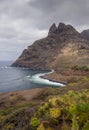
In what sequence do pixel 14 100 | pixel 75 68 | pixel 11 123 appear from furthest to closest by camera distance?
pixel 75 68 → pixel 14 100 → pixel 11 123

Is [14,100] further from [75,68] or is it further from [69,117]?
[75,68]

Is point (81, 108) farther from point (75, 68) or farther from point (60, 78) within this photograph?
point (75, 68)

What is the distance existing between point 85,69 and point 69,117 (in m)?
130

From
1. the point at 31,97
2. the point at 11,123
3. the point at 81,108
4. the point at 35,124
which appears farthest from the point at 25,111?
the point at 31,97

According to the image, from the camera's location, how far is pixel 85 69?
15038cm

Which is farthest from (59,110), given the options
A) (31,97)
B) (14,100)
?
(31,97)

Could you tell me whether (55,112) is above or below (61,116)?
above

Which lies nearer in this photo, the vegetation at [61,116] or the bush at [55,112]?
the vegetation at [61,116]

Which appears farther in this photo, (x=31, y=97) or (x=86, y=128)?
(x=31, y=97)

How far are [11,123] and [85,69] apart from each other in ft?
401

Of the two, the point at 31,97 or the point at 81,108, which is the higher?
the point at 81,108

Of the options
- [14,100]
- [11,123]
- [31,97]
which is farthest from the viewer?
[31,97]

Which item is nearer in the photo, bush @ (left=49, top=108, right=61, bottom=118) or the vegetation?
the vegetation

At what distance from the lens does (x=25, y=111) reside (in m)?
32.2
